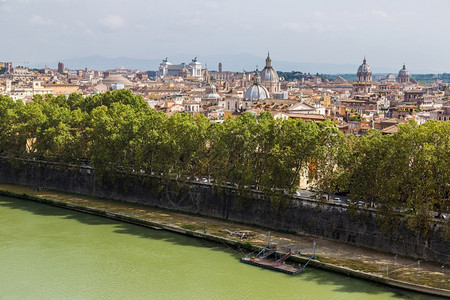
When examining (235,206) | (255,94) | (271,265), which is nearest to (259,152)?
(235,206)

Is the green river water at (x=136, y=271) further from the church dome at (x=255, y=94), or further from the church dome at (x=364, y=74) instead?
the church dome at (x=364, y=74)

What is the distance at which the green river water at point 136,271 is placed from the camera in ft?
64.7

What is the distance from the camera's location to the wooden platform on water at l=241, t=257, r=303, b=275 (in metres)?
21.4

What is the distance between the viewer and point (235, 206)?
27.8m

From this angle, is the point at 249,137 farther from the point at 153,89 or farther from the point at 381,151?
the point at 153,89

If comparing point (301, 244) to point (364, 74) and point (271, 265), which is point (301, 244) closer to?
point (271, 265)

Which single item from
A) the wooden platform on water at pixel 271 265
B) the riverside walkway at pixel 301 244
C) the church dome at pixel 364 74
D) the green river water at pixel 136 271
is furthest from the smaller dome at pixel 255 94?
the church dome at pixel 364 74

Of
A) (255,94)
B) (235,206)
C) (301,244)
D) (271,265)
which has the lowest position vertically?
(271,265)

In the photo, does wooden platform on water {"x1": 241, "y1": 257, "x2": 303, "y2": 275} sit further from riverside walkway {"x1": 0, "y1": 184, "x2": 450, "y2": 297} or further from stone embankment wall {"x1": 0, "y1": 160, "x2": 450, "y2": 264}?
stone embankment wall {"x1": 0, "y1": 160, "x2": 450, "y2": 264}

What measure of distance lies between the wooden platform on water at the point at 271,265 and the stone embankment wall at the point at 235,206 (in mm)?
3850

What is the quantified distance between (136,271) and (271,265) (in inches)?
200

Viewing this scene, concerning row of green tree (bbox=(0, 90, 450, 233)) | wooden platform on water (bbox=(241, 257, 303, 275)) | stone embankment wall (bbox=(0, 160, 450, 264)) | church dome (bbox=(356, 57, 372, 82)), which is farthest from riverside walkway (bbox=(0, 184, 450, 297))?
church dome (bbox=(356, 57, 372, 82))

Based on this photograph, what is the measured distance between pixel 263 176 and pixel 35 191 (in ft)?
48.8

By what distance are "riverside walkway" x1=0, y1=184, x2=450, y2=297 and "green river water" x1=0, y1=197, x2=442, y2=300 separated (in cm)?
43
